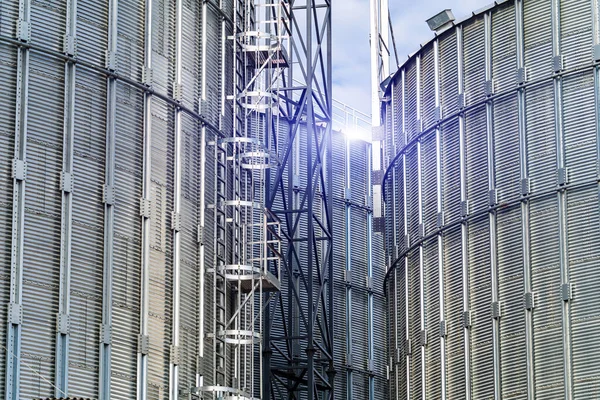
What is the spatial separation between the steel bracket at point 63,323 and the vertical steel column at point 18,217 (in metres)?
0.94

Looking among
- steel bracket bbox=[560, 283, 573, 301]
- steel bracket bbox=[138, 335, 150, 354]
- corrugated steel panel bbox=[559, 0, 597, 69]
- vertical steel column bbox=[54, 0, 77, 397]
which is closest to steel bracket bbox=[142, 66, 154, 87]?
vertical steel column bbox=[54, 0, 77, 397]

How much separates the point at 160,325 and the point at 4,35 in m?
7.96

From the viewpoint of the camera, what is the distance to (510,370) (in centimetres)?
3962

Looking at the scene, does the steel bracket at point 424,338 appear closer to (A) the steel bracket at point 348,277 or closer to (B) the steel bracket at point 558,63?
(B) the steel bracket at point 558,63

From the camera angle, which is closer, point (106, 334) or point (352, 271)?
point (106, 334)

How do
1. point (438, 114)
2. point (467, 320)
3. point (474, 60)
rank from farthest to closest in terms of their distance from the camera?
point (438, 114), point (474, 60), point (467, 320)

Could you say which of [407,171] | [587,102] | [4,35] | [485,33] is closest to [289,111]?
[407,171]

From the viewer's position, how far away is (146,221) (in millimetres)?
37312

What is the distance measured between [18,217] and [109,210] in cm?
265

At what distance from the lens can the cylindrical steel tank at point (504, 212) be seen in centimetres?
3881

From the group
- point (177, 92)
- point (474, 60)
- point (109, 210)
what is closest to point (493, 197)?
point (474, 60)

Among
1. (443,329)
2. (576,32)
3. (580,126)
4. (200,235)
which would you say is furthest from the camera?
(443,329)

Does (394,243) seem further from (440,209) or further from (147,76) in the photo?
(147,76)

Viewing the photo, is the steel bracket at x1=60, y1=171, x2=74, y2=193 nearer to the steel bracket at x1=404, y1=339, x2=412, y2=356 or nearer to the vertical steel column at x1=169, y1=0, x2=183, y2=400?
the vertical steel column at x1=169, y1=0, x2=183, y2=400
